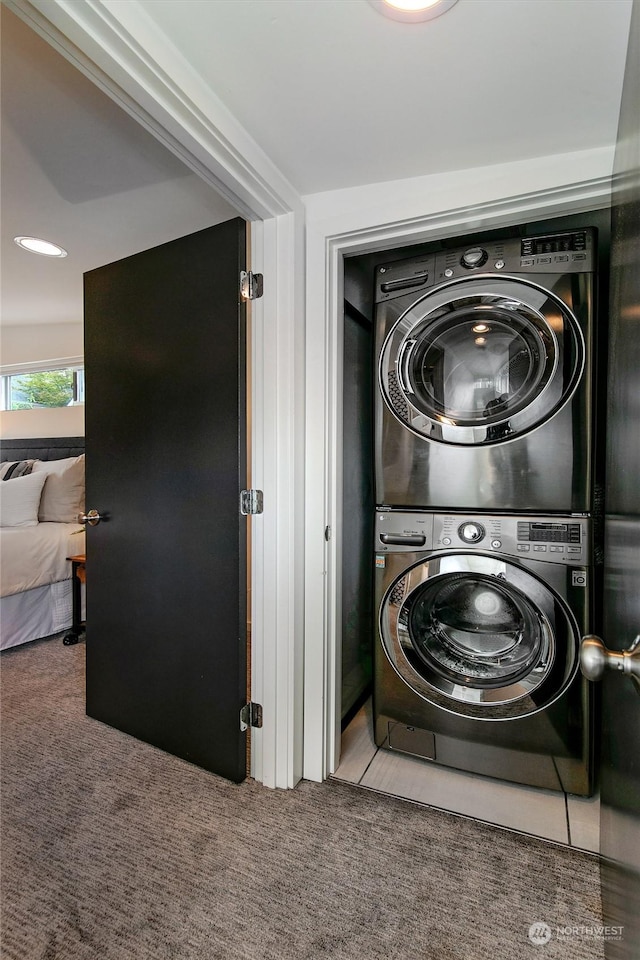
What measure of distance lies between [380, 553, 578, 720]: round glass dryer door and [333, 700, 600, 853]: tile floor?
0.27 metres

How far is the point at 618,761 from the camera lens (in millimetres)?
875

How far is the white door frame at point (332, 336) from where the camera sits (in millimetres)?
1558

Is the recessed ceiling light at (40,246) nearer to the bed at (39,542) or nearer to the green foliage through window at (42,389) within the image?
the bed at (39,542)

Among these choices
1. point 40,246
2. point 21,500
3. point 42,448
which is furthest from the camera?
point 42,448

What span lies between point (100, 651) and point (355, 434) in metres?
1.50

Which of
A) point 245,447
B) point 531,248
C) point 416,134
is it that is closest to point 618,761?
point 245,447

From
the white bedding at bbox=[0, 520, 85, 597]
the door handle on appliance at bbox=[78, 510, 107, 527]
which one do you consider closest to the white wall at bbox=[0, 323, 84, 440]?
the white bedding at bbox=[0, 520, 85, 597]

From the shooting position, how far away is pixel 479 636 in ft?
5.76

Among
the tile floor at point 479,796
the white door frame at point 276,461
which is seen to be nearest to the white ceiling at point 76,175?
the white door frame at point 276,461

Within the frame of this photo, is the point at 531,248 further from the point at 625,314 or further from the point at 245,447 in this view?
the point at 245,447

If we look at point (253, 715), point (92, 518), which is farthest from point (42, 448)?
point (253, 715)

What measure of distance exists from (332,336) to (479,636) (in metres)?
1.25

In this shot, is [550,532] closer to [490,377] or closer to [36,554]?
[490,377]

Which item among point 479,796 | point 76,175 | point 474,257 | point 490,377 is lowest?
point 479,796
